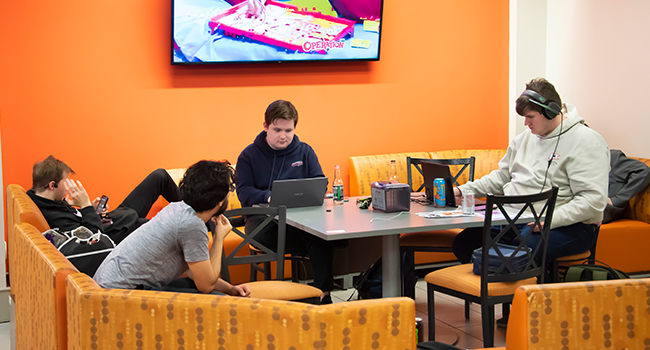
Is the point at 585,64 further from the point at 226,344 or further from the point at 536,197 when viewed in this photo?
the point at 226,344

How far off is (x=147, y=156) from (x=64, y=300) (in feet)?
9.56

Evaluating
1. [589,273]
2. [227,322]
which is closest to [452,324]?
[589,273]

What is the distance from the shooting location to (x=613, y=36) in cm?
486

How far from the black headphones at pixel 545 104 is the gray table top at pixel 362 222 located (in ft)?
2.49

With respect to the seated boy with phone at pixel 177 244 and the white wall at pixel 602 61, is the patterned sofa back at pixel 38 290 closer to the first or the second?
the seated boy with phone at pixel 177 244

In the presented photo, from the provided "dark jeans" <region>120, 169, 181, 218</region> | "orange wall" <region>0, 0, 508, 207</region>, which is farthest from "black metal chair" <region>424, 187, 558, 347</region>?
"orange wall" <region>0, 0, 508, 207</region>

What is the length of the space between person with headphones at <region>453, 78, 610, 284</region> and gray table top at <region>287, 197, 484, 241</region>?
1.59 ft

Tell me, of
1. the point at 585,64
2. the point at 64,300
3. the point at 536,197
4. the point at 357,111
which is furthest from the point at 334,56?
the point at 64,300

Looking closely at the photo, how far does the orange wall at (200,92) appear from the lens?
14.0 ft

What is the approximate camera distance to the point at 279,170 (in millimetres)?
3771

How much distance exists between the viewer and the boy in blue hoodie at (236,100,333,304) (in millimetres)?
3414

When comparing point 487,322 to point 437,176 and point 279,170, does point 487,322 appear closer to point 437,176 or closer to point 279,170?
point 437,176

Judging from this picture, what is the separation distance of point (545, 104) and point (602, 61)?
7.35 feet

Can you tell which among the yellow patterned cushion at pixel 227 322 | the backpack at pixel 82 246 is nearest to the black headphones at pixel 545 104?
the yellow patterned cushion at pixel 227 322
